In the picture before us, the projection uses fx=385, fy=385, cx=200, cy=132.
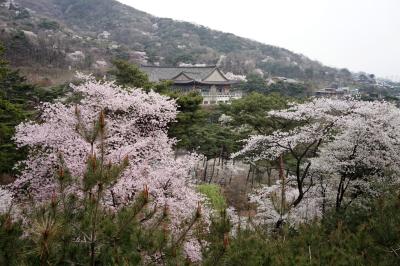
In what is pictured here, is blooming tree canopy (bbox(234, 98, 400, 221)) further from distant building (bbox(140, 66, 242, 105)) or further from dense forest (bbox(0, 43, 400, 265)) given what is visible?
distant building (bbox(140, 66, 242, 105))

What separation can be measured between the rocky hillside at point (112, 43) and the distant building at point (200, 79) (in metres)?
10.3

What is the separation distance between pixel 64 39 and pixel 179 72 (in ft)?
108

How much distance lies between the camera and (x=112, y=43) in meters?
85.8

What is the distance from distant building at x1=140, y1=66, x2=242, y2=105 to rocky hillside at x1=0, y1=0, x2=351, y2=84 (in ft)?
33.6

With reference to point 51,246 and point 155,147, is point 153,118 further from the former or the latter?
point 51,246

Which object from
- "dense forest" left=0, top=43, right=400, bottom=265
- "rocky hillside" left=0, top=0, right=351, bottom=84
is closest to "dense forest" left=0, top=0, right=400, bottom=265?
"dense forest" left=0, top=43, right=400, bottom=265

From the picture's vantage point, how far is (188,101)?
60.5ft

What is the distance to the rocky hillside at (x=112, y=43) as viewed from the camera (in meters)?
48.7

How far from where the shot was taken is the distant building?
146ft

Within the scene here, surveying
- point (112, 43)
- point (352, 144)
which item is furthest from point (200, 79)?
point (112, 43)

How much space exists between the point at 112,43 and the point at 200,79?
46.8 m

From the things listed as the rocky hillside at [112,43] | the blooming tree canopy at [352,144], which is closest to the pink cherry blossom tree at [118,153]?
the blooming tree canopy at [352,144]

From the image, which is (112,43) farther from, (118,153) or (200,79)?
(118,153)

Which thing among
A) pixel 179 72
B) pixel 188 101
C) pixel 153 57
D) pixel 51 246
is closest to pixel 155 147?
pixel 188 101
